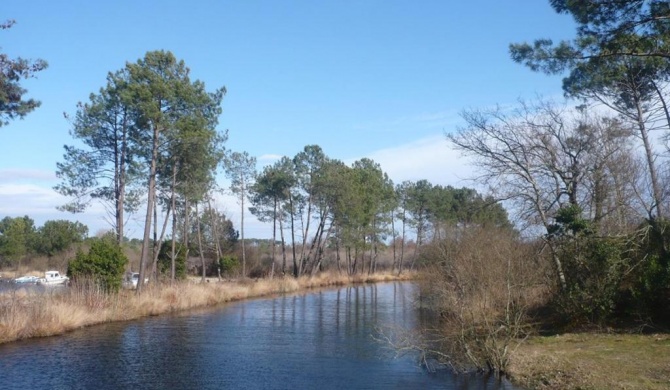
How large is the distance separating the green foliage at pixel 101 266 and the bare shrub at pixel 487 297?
13718mm

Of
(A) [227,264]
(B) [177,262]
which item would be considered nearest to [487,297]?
(B) [177,262]

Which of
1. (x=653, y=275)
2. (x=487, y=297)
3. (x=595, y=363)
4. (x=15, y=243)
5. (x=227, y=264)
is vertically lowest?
(x=595, y=363)

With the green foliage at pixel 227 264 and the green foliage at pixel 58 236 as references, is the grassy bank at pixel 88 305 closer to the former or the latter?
the green foliage at pixel 227 264

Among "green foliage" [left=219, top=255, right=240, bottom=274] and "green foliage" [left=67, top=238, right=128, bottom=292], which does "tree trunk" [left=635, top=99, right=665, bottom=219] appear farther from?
"green foliage" [left=219, top=255, right=240, bottom=274]

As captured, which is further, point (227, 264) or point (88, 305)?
point (227, 264)

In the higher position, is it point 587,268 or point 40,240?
point 40,240

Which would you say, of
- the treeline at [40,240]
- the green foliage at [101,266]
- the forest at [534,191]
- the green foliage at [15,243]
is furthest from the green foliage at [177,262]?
the green foliage at [15,243]

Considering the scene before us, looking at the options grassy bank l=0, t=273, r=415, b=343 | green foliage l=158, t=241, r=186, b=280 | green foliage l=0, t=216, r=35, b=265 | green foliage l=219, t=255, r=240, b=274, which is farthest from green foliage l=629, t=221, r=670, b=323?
green foliage l=0, t=216, r=35, b=265

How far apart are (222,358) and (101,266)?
10.8m

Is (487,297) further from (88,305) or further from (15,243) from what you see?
(15,243)

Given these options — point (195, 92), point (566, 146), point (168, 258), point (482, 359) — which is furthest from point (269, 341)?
point (168, 258)

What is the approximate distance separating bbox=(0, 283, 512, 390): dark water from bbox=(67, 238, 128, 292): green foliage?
2301 millimetres

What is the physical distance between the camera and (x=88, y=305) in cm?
2316

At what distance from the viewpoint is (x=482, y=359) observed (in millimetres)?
13992
